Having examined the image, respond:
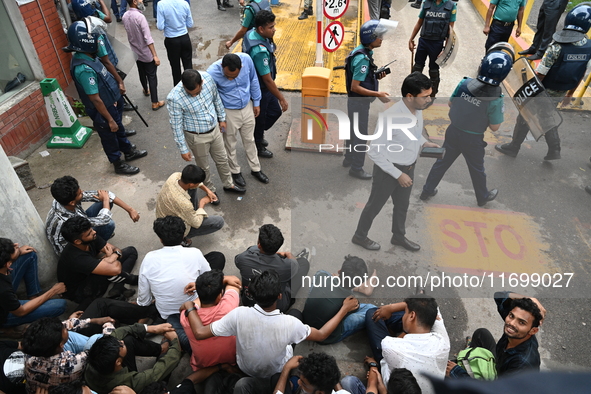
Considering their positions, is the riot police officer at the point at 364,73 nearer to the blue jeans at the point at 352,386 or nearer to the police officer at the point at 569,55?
the blue jeans at the point at 352,386

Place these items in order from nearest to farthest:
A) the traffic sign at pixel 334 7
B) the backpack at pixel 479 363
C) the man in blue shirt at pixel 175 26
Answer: the backpack at pixel 479 363, the traffic sign at pixel 334 7, the man in blue shirt at pixel 175 26

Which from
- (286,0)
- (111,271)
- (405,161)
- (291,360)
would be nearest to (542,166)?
(405,161)

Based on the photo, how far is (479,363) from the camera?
9.03 feet

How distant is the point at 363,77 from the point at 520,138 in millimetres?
1800

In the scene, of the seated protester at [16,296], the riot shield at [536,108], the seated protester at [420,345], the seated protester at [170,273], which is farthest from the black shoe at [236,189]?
the riot shield at [536,108]

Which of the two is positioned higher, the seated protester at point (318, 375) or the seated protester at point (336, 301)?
the seated protester at point (318, 375)

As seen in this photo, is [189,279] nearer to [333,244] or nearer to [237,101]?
[333,244]

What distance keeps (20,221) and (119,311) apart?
117 cm

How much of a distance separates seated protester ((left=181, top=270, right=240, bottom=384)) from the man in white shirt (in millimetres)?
1344

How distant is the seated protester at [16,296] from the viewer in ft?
9.53

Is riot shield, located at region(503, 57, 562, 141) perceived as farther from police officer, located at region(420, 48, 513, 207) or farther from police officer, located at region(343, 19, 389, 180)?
police officer, located at region(343, 19, 389, 180)

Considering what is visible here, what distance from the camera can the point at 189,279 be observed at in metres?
3.12

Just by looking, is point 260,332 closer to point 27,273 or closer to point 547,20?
point 27,273

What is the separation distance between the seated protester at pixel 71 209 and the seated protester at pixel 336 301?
204 cm
